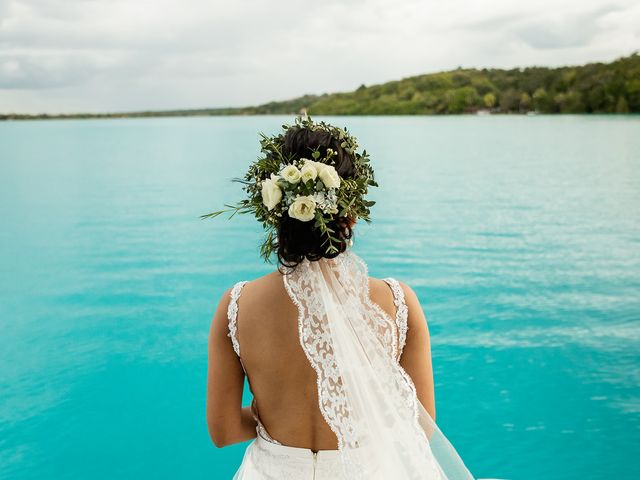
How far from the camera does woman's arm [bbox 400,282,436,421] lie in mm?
1718

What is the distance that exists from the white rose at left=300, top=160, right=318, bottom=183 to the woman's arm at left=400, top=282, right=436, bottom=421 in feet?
1.37

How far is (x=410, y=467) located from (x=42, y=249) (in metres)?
11.4

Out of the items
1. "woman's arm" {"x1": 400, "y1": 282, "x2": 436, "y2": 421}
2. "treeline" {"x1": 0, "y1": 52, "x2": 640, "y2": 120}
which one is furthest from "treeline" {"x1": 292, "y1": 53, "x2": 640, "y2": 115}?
"woman's arm" {"x1": 400, "y1": 282, "x2": 436, "y2": 421}

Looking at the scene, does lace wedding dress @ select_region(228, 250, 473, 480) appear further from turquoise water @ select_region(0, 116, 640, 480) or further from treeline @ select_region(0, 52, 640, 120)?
treeline @ select_region(0, 52, 640, 120)

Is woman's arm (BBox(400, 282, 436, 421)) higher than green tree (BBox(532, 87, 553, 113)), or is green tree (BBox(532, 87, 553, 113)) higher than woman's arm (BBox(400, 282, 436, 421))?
woman's arm (BBox(400, 282, 436, 421))

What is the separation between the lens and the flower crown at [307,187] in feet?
5.19

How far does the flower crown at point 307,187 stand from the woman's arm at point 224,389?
0.82 feet

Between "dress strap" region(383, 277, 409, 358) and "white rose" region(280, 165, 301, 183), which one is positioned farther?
"dress strap" region(383, 277, 409, 358)

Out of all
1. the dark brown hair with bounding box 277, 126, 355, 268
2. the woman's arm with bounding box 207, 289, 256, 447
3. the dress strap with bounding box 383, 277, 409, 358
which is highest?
the dark brown hair with bounding box 277, 126, 355, 268

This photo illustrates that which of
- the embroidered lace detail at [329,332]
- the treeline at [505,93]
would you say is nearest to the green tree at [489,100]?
the treeline at [505,93]

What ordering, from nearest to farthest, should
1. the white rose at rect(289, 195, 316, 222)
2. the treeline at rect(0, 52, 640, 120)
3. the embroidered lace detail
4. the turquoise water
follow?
the white rose at rect(289, 195, 316, 222)
the embroidered lace detail
the turquoise water
the treeline at rect(0, 52, 640, 120)

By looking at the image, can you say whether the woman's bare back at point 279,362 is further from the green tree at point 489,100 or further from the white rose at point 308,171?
the green tree at point 489,100

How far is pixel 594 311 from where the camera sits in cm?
716

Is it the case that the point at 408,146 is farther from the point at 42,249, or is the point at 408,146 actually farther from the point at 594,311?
the point at 594,311
